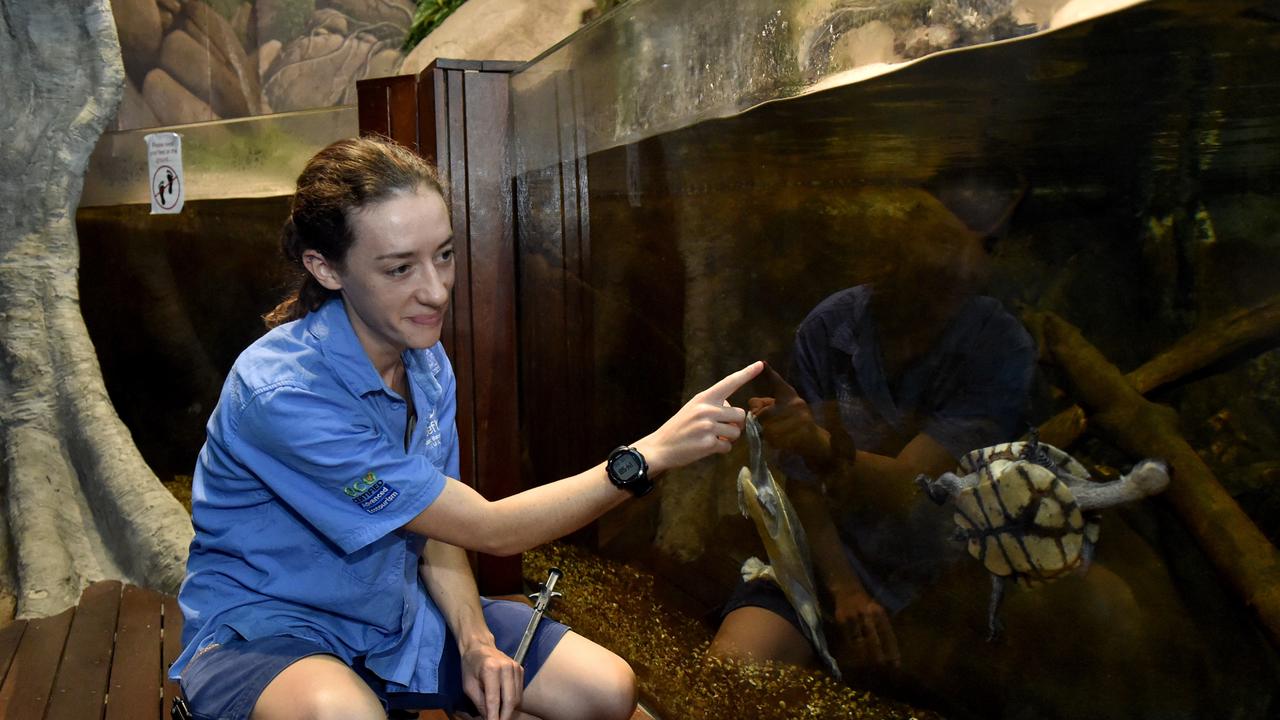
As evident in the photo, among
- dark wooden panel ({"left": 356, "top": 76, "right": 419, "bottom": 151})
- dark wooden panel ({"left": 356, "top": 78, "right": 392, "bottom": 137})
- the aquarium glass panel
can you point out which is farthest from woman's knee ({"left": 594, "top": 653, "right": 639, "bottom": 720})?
the aquarium glass panel

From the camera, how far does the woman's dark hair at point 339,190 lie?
185 centimetres

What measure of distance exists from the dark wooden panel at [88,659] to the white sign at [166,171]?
6.63ft

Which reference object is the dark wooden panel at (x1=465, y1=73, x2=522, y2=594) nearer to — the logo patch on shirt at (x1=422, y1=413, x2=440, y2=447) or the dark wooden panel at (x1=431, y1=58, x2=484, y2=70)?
the dark wooden panel at (x1=431, y1=58, x2=484, y2=70)

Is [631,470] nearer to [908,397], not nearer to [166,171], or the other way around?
[908,397]

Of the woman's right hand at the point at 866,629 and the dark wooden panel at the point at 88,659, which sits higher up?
the woman's right hand at the point at 866,629

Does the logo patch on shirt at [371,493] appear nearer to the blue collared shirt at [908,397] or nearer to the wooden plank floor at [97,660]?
the blue collared shirt at [908,397]

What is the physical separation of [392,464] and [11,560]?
307 centimetres

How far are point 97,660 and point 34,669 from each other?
0.17m

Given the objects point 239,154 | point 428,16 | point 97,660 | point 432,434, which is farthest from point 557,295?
point 428,16

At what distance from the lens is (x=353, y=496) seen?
1.80m

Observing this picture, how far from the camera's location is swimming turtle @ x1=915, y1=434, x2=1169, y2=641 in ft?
4.98

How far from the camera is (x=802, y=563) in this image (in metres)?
2.09

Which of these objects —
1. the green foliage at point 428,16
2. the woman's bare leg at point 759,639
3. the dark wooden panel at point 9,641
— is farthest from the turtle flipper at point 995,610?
the green foliage at point 428,16

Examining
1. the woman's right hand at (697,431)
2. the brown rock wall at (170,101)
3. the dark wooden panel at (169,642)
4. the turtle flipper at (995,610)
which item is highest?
the brown rock wall at (170,101)
